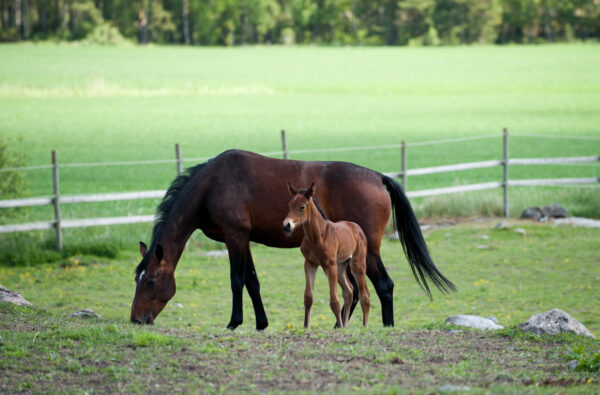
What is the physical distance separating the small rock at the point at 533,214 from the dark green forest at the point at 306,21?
2694 inches

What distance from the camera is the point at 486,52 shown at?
6994 cm

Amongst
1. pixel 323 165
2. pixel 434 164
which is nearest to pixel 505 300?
pixel 323 165

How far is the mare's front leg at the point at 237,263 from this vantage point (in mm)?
7758

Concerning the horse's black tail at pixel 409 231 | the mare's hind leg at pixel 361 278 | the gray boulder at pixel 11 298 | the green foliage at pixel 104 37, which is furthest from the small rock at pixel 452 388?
the green foliage at pixel 104 37

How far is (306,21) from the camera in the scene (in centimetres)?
9431

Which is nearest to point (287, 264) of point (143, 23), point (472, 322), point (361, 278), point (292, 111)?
point (472, 322)

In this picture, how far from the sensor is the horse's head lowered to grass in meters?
7.52

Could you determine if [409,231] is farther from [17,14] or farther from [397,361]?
[17,14]

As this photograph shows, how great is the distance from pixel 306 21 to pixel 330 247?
8973 centimetres

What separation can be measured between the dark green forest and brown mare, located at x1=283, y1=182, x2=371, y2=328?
249 ft

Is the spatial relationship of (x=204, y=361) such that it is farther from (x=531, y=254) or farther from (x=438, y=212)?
(x=438, y=212)

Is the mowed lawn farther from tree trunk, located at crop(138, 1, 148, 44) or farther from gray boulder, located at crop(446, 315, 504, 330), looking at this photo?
tree trunk, located at crop(138, 1, 148, 44)

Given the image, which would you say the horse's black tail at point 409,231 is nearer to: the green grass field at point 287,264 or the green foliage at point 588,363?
the green grass field at point 287,264

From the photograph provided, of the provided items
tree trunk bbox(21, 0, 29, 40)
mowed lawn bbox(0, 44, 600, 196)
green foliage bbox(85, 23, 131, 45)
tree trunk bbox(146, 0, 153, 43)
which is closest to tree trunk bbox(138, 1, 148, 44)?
tree trunk bbox(146, 0, 153, 43)
